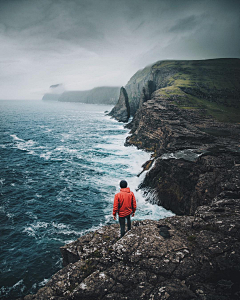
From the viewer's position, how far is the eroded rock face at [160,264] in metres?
5.55

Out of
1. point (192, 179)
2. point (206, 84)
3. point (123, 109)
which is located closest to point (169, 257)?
point (192, 179)

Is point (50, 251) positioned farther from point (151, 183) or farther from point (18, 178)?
point (18, 178)

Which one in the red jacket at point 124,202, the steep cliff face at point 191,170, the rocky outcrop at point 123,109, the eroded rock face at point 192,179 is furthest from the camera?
the rocky outcrop at point 123,109

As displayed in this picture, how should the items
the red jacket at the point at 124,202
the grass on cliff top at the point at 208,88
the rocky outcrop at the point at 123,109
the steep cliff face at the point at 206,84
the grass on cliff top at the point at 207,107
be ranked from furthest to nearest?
the rocky outcrop at the point at 123,109 < the steep cliff face at the point at 206,84 < the grass on cliff top at the point at 208,88 < the grass on cliff top at the point at 207,107 < the red jacket at the point at 124,202

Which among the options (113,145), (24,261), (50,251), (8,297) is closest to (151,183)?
(50,251)

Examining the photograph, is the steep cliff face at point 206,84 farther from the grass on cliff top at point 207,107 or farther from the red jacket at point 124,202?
the red jacket at point 124,202

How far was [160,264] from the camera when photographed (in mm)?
6555

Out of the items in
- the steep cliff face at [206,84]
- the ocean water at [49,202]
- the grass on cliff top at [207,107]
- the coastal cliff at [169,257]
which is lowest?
the ocean water at [49,202]

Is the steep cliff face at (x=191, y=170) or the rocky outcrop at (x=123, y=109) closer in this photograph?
the steep cliff face at (x=191, y=170)

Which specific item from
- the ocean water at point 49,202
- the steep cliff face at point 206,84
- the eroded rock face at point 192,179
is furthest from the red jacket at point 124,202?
the steep cliff face at point 206,84

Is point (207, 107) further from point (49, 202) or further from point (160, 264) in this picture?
point (160, 264)

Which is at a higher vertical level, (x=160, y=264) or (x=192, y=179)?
(x=160, y=264)

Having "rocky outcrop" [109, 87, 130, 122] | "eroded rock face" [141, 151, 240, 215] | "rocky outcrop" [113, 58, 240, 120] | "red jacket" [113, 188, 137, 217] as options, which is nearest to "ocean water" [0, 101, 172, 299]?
"eroded rock face" [141, 151, 240, 215]

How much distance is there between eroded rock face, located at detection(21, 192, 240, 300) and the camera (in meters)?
5.55
